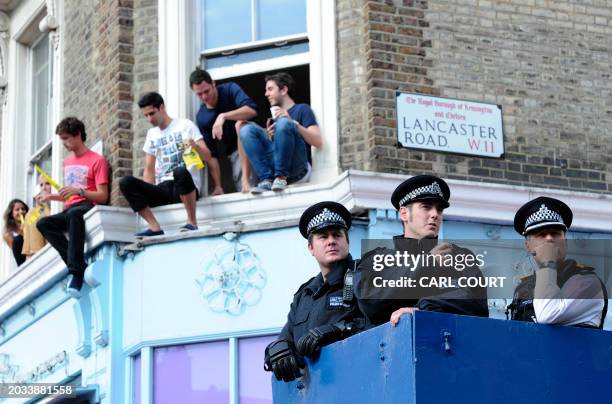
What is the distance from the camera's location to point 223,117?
12.9m

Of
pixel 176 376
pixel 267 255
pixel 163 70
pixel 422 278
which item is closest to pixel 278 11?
pixel 163 70

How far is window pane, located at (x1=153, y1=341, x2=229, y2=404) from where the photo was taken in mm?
12305

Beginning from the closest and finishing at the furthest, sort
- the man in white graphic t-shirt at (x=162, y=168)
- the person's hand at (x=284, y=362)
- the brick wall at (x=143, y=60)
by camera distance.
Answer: the person's hand at (x=284, y=362), the man in white graphic t-shirt at (x=162, y=168), the brick wall at (x=143, y=60)

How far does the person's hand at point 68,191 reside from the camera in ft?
43.2

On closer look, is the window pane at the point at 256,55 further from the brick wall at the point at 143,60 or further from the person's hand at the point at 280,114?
the person's hand at the point at 280,114

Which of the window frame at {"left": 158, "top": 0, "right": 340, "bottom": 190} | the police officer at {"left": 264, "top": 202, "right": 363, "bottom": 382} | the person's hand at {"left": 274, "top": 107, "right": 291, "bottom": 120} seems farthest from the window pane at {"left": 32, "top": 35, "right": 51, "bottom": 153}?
the police officer at {"left": 264, "top": 202, "right": 363, "bottom": 382}

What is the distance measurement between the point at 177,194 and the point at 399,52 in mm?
2245

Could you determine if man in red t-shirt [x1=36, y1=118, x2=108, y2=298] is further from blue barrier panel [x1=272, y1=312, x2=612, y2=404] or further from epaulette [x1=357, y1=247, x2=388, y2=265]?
blue barrier panel [x1=272, y1=312, x2=612, y2=404]

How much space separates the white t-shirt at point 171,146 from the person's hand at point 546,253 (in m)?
5.78

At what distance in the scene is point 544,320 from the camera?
7.20 meters

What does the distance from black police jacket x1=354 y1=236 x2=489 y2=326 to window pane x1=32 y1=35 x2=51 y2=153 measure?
862 cm

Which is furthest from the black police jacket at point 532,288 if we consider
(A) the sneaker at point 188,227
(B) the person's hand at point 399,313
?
(A) the sneaker at point 188,227

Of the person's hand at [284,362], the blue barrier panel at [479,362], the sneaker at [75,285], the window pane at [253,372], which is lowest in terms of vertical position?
the blue barrier panel at [479,362]

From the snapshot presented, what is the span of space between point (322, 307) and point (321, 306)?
0.02 meters
